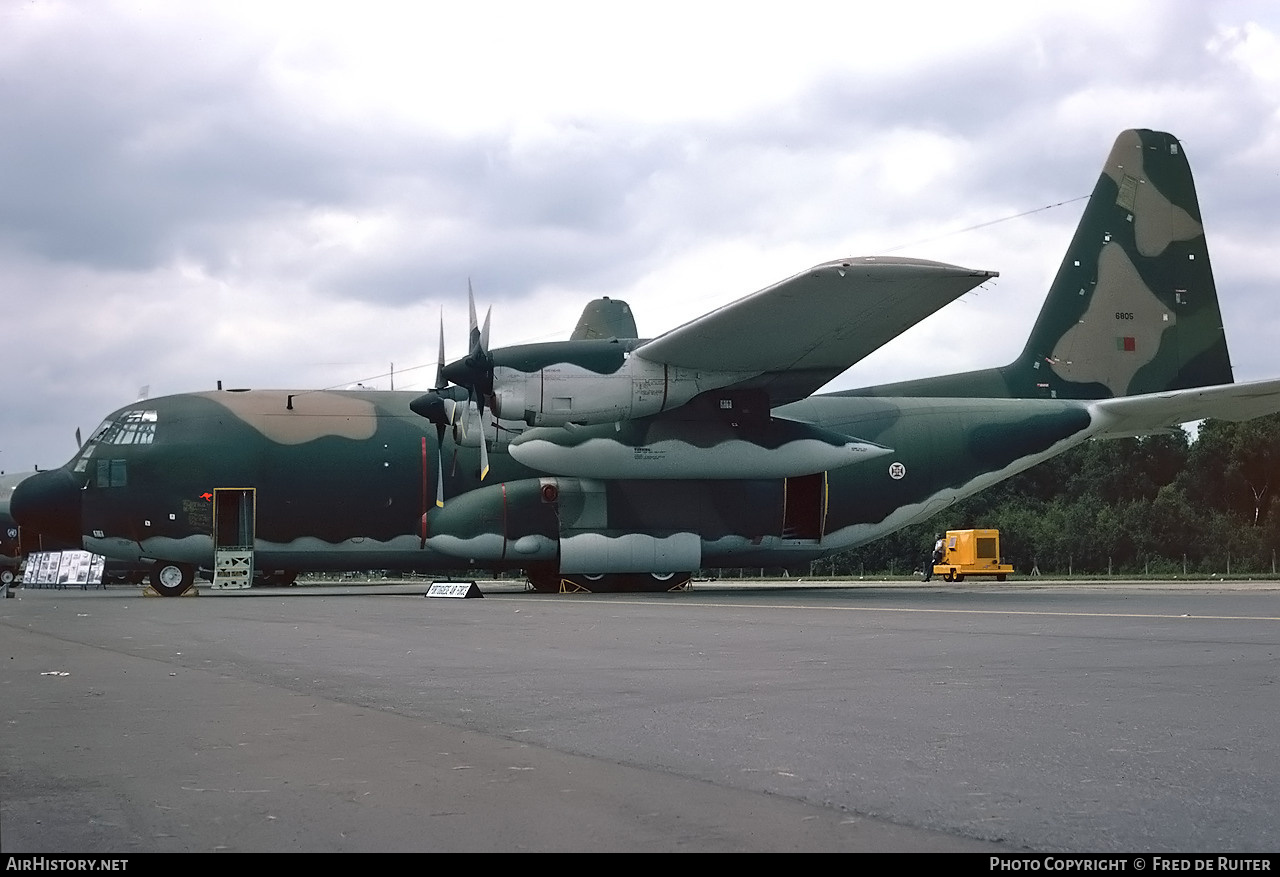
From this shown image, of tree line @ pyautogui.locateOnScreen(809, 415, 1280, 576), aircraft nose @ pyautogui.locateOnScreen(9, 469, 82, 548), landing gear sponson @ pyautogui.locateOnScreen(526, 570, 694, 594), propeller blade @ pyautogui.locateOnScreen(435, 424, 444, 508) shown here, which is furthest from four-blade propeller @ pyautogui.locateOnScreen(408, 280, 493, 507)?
tree line @ pyautogui.locateOnScreen(809, 415, 1280, 576)

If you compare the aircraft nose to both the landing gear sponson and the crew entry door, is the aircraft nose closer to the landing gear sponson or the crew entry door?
the crew entry door

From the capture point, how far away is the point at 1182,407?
25.4m

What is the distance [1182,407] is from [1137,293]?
14.6ft

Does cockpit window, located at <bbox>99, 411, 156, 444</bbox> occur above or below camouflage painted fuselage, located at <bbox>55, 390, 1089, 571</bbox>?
above

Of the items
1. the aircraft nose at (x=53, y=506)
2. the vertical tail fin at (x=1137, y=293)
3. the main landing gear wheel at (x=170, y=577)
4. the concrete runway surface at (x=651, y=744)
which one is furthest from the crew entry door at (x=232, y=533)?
the vertical tail fin at (x=1137, y=293)

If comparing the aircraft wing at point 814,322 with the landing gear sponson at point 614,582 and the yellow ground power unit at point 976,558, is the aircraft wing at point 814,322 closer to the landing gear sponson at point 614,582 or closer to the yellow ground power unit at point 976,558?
the landing gear sponson at point 614,582

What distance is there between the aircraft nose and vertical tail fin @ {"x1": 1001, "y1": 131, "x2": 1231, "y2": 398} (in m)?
22.7

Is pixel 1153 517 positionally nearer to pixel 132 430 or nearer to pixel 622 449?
pixel 622 449

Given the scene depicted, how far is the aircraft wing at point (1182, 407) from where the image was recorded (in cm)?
2436

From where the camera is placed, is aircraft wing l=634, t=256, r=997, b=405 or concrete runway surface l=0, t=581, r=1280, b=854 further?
aircraft wing l=634, t=256, r=997, b=405

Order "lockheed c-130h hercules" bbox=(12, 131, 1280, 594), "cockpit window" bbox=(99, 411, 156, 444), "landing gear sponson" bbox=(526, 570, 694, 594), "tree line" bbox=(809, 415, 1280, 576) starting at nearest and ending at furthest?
"lockheed c-130h hercules" bbox=(12, 131, 1280, 594), "cockpit window" bbox=(99, 411, 156, 444), "landing gear sponson" bbox=(526, 570, 694, 594), "tree line" bbox=(809, 415, 1280, 576)

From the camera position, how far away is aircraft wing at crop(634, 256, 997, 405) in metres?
19.8
